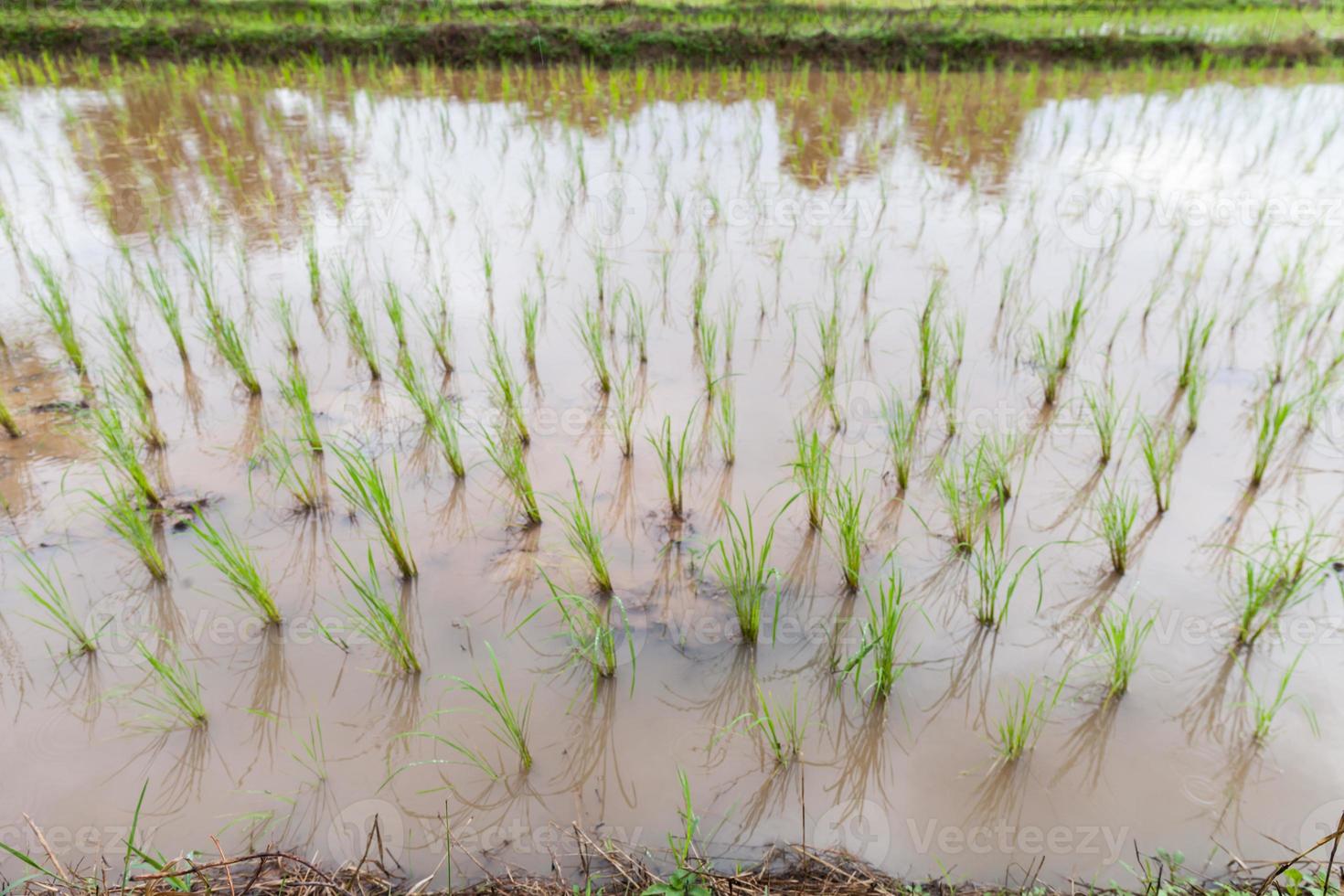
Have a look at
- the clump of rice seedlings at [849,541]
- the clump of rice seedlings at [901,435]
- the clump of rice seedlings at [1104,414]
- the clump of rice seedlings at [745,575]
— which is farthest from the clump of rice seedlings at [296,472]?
the clump of rice seedlings at [1104,414]

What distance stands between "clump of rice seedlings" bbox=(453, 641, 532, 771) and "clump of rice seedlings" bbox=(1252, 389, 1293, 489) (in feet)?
7.03

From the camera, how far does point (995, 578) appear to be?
1.89m

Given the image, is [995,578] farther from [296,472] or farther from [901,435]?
[296,472]

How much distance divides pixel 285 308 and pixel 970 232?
11.1 feet

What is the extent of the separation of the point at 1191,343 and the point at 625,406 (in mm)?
2029

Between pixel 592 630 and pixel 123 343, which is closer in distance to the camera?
pixel 592 630

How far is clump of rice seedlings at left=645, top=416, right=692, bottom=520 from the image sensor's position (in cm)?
203

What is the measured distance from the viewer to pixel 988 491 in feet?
6.86

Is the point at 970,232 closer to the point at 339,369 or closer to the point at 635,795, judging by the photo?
the point at 339,369

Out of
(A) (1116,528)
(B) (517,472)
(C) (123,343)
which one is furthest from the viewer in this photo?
(C) (123,343)

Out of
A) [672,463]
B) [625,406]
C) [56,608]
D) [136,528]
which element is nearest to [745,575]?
[672,463]

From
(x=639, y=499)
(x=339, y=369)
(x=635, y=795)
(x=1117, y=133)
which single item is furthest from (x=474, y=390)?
(x=1117, y=133)

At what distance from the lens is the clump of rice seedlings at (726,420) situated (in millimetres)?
2365

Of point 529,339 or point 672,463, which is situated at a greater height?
point 529,339
